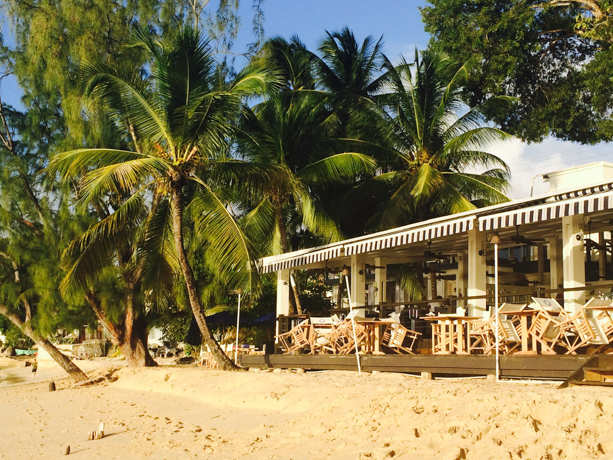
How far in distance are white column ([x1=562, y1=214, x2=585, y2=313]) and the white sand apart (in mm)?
2199

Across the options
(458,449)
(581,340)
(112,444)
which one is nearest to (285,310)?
(112,444)

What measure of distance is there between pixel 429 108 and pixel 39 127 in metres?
12.5

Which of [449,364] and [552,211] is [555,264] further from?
[552,211]

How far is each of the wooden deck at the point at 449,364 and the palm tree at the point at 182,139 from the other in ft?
8.74

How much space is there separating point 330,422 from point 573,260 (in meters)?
4.90

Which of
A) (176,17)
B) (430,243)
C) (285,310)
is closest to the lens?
(430,243)

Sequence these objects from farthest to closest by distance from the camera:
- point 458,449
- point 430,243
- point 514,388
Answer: point 430,243 < point 514,388 < point 458,449

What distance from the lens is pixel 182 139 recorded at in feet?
50.2

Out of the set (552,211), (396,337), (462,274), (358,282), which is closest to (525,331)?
(552,211)

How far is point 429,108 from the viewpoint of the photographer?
21141 millimetres

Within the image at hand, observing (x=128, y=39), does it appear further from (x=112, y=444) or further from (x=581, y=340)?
(x=581, y=340)

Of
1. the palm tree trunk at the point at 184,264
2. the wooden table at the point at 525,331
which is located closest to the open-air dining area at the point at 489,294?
the wooden table at the point at 525,331

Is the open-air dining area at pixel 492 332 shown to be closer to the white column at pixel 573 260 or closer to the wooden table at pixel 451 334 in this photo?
the wooden table at pixel 451 334

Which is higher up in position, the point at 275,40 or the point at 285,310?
the point at 275,40
